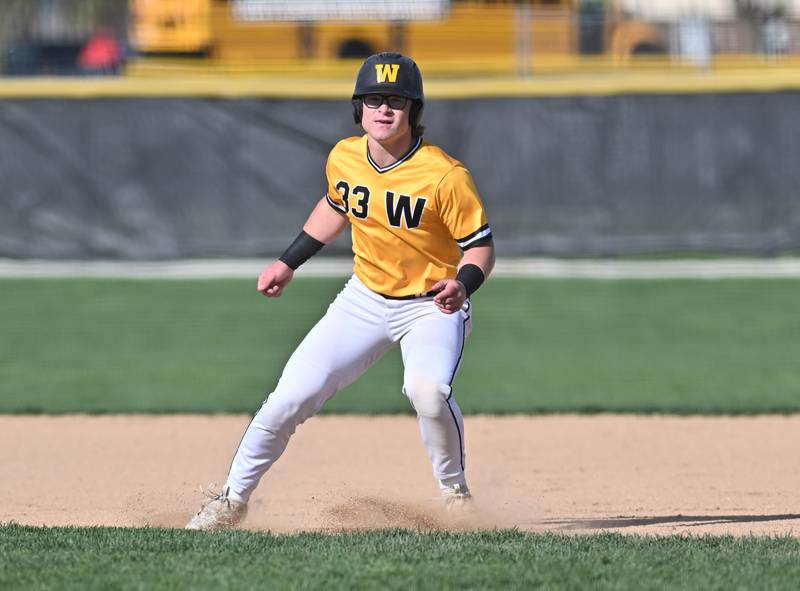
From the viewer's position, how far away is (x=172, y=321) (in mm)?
12414

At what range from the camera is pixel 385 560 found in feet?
14.4

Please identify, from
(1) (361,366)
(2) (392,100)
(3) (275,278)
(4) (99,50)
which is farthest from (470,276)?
(4) (99,50)

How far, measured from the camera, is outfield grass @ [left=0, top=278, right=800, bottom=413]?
909 cm

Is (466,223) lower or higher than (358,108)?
lower

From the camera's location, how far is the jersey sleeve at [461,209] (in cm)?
499

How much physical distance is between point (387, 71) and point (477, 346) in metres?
6.35

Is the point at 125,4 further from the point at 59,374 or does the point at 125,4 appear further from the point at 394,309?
the point at 394,309

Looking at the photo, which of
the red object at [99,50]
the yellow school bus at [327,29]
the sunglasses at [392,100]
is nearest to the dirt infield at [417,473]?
the sunglasses at [392,100]

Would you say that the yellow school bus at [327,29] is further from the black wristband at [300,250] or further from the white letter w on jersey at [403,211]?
the white letter w on jersey at [403,211]

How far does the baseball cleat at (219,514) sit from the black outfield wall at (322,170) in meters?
10.8

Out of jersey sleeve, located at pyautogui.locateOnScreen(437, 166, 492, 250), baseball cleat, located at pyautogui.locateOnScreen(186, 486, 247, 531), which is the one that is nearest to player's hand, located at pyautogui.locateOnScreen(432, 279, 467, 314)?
jersey sleeve, located at pyautogui.locateOnScreen(437, 166, 492, 250)

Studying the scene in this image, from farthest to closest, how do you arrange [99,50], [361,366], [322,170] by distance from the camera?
[99,50], [322,170], [361,366]

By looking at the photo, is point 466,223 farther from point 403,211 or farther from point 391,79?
point 391,79

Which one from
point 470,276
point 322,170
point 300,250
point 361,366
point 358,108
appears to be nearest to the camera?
point 470,276
